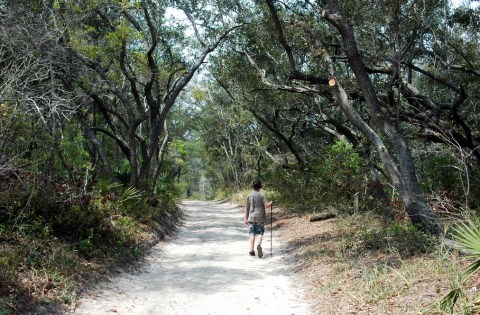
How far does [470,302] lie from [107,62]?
11421 millimetres

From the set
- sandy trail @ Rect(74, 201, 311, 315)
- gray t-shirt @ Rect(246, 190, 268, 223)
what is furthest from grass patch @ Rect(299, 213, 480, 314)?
gray t-shirt @ Rect(246, 190, 268, 223)

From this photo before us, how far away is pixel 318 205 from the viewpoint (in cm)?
1627

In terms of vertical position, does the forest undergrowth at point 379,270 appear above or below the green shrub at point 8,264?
below

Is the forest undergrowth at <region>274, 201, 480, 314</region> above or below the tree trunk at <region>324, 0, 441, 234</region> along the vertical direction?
below

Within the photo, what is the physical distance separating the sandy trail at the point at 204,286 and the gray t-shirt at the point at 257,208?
891 millimetres

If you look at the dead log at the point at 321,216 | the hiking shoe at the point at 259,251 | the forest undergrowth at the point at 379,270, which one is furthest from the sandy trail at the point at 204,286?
the dead log at the point at 321,216

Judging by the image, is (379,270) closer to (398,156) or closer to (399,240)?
(399,240)

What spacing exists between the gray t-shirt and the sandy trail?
0.89 m

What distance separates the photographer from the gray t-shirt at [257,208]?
1020 cm

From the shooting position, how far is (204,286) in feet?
24.3

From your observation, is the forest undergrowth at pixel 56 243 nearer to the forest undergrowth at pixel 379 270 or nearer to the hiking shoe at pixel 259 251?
the hiking shoe at pixel 259 251

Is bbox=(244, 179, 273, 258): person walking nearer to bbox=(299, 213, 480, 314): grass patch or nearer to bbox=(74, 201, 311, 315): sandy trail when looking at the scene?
bbox=(74, 201, 311, 315): sandy trail

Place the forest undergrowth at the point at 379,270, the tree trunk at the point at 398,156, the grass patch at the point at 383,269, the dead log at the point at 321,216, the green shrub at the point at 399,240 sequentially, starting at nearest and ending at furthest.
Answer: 1. the forest undergrowth at the point at 379,270
2. the grass patch at the point at 383,269
3. the green shrub at the point at 399,240
4. the tree trunk at the point at 398,156
5. the dead log at the point at 321,216

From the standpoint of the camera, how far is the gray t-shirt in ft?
33.5
